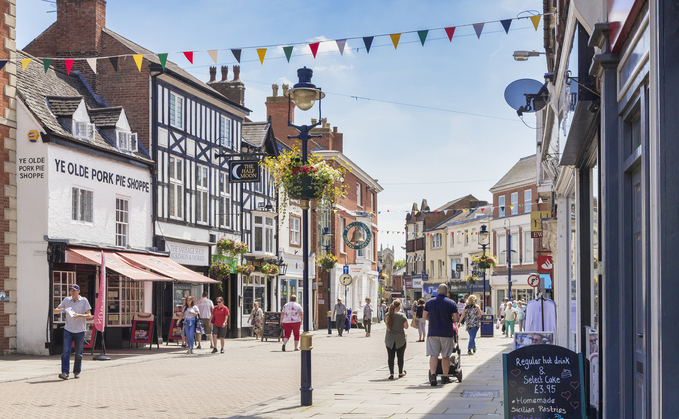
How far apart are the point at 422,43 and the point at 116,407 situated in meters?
7.22

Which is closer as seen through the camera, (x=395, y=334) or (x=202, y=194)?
(x=395, y=334)

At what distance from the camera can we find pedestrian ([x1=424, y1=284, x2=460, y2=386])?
43.3 feet

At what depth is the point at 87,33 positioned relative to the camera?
27047 millimetres

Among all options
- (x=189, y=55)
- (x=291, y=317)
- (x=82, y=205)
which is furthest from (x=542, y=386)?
(x=82, y=205)

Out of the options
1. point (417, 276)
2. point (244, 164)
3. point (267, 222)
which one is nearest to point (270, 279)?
point (267, 222)

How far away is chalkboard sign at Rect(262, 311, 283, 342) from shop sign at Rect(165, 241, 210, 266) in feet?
11.3

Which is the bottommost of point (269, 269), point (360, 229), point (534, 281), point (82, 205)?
point (534, 281)

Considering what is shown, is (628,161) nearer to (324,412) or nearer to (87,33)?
(324,412)

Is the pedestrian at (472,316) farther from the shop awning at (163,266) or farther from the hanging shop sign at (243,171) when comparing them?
the hanging shop sign at (243,171)

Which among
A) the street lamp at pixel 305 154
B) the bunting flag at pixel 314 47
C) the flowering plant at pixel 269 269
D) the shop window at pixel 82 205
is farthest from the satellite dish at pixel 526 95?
the flowering plant at pixel 269 269

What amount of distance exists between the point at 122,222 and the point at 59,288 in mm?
3739

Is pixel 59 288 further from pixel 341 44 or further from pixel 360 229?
pixel 360 229

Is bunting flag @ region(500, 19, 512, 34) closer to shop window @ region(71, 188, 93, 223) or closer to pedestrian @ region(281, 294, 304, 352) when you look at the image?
pedestrian @ region(281, 294, 304, 352)

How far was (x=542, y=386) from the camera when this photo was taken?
6.70m
